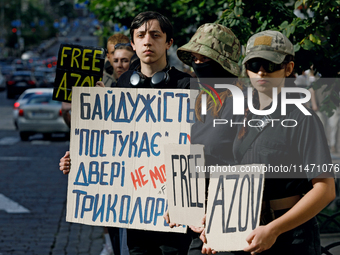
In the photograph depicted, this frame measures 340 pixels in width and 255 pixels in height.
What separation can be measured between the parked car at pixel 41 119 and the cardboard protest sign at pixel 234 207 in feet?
52.2

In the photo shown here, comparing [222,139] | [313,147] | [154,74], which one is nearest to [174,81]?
[154,74]

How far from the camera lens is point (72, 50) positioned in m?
4.88

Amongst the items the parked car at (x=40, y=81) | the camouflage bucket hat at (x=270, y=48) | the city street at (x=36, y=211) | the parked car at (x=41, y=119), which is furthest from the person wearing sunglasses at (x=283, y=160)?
the parked car at (x=40, y=81)

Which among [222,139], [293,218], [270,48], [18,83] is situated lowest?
[18,83]

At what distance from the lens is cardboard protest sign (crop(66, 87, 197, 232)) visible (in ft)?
12.2

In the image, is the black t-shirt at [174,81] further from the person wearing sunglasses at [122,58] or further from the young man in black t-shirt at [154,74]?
the person wearing sunglasses at [122,58]

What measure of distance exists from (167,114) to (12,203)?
6.32 meters

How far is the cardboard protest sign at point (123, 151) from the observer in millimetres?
3705

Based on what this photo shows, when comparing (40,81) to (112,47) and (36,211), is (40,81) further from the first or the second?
(112,47)

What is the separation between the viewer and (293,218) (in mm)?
2820

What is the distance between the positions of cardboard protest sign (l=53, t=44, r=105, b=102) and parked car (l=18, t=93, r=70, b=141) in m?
13.9

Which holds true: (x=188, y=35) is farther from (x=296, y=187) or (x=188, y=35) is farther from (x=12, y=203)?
(x=296, y=187)

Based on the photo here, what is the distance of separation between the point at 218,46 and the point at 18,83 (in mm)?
40818

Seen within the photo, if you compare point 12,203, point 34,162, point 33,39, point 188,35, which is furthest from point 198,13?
point 33,39
